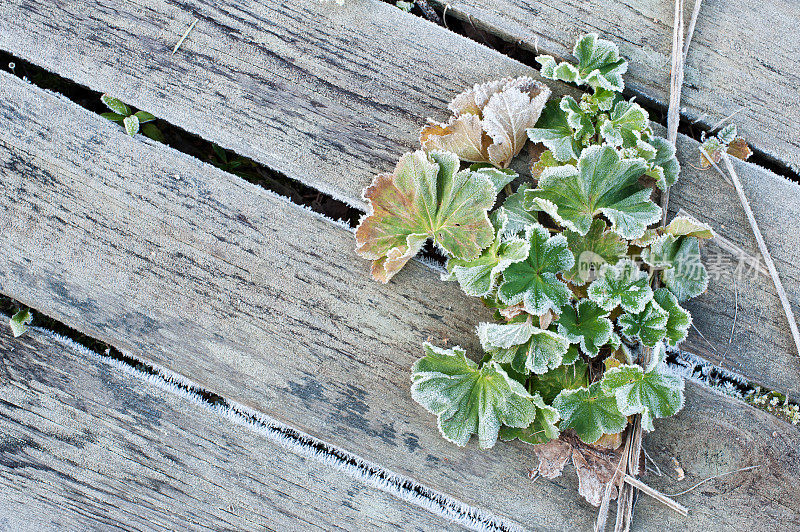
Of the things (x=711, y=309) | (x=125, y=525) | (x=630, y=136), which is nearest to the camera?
(x=630, y=136)

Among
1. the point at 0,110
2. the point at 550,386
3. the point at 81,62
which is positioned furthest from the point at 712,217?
the point at 0,110

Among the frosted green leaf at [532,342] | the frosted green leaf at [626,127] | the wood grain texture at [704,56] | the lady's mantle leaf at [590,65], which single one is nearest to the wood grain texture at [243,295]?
the frosted green leaf at [532,342]

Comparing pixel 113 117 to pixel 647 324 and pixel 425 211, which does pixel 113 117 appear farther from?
pixel 647 324

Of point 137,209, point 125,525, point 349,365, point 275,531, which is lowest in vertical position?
point 125,525

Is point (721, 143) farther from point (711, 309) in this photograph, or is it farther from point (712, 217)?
point (711, 309)

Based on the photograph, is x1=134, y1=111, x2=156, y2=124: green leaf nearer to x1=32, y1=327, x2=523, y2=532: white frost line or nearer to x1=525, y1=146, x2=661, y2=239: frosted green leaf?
x1=32, y1=327, x2=523, y2=532: white frost line

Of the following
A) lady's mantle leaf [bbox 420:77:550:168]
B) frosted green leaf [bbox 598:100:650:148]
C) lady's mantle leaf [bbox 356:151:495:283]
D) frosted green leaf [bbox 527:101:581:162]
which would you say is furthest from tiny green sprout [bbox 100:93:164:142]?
frosted green leaf [bbox 598:100:650:148]

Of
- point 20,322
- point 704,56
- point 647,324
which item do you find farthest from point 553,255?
point 20,322
